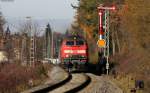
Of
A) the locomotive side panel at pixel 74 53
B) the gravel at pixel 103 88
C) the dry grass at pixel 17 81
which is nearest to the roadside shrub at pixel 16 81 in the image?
the dry grass at pixel 17 81

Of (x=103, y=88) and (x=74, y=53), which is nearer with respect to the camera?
(x=103, y=88)

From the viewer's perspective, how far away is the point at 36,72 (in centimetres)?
3847

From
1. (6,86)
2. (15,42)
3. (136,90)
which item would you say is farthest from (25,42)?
(136,90)

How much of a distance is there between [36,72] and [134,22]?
1144 cm

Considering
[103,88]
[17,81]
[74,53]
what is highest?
[74,53]

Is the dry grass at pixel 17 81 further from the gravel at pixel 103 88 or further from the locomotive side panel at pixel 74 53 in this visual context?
the locomotive side panel at pixel 74 53

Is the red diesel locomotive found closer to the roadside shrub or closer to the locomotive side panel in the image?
the locomotive side panel

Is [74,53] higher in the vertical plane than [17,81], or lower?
higher

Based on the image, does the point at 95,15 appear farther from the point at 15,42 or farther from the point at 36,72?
the point at 15,42

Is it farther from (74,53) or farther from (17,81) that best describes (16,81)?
Answer: (74,53)

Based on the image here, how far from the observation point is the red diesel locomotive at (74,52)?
46156mm

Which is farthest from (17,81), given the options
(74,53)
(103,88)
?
(74,53)

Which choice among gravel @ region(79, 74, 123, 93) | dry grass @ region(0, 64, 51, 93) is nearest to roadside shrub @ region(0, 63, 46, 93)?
dry grass @ region(0, 64, 51, 93)

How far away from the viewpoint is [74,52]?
46719 millimetres
